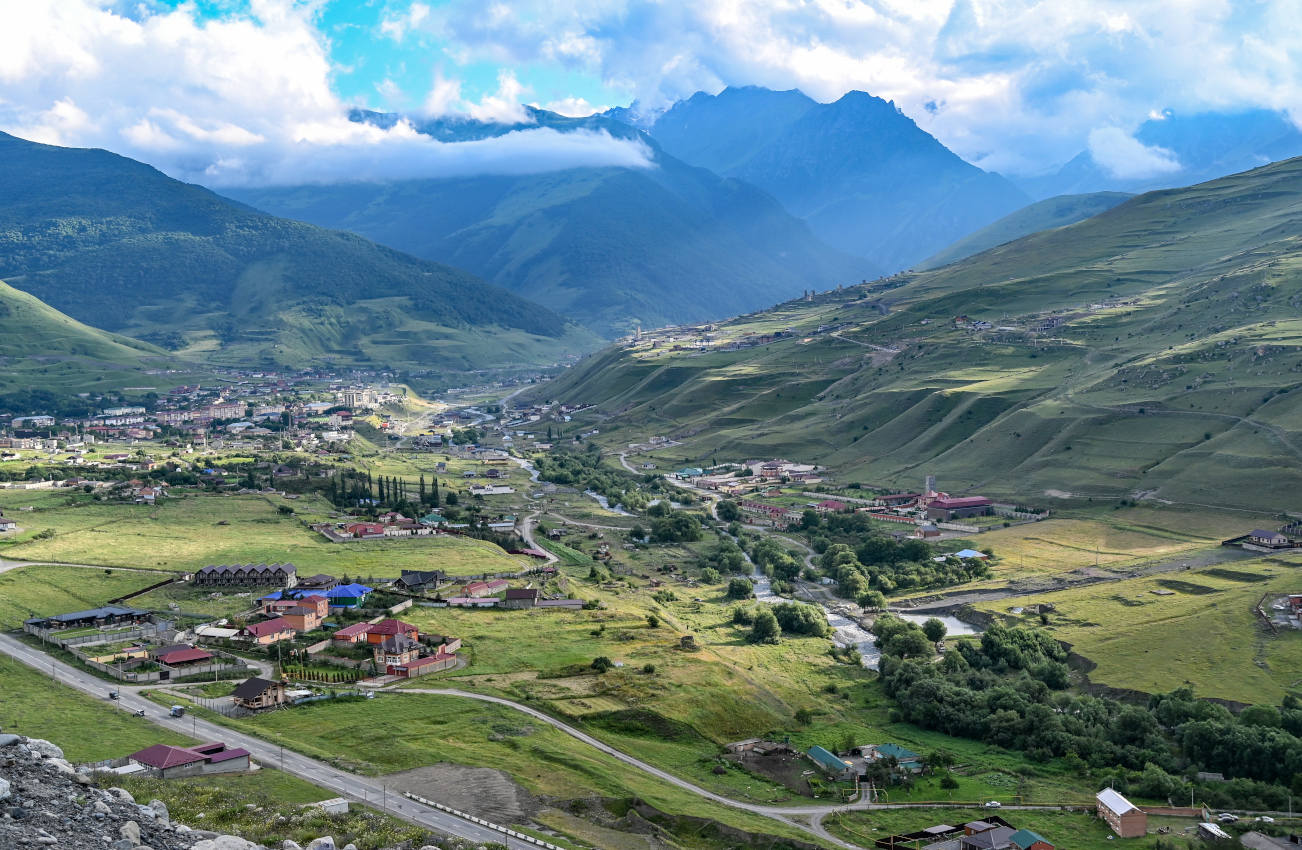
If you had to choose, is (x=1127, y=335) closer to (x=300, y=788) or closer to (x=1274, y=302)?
(x=1274, y=302)

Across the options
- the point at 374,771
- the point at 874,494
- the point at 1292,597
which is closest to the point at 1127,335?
the point at 874,494

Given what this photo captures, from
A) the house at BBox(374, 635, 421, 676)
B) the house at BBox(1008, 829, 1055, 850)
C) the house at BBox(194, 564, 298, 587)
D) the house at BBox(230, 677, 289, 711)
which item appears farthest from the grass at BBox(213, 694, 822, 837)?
the house at BBox(194, 564, 298, 587)

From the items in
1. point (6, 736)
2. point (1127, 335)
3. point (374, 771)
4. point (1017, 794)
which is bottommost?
point (1017, 794)

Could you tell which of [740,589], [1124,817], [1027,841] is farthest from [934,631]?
[1027,841]

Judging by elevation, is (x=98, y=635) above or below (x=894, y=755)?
above

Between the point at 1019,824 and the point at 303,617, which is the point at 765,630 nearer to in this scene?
the point at 303,617

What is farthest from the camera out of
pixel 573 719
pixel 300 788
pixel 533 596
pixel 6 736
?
pixel 533 596

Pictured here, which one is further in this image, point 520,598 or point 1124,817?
point 520,598
